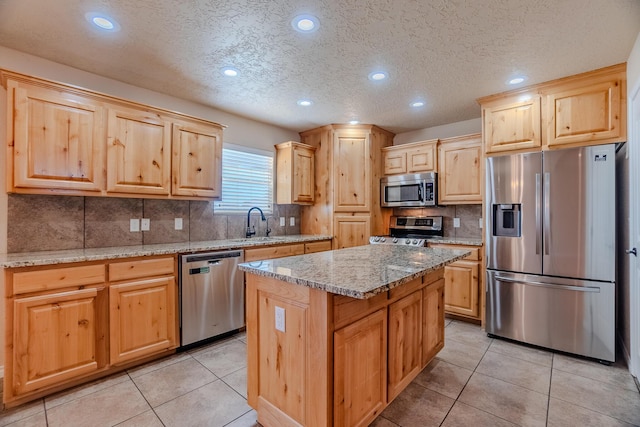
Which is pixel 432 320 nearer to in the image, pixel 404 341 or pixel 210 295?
pixel 404 341

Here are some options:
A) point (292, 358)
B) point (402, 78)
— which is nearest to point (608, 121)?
point (402, 78)

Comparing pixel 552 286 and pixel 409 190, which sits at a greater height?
pixel 409 190

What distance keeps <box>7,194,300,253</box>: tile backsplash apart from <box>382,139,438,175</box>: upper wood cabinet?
240cm

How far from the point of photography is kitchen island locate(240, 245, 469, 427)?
1420mm

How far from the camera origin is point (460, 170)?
3787 millimetres

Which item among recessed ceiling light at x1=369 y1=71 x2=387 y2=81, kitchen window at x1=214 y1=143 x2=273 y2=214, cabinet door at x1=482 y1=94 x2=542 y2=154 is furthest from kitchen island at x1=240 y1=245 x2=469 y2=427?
kitchen window at x1=214 y1=143 x2=273 y2=214

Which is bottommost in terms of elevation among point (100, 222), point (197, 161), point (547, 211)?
point (100, 222)

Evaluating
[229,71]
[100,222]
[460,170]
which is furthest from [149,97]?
[460,170]

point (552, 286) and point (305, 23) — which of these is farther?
point (552, 286)

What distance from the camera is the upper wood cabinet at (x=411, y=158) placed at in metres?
4.02

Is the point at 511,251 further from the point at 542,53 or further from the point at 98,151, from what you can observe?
the point at 98,151

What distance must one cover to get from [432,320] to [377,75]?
222cm

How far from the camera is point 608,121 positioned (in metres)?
2.60

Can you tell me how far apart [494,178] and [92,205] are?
394 cm
